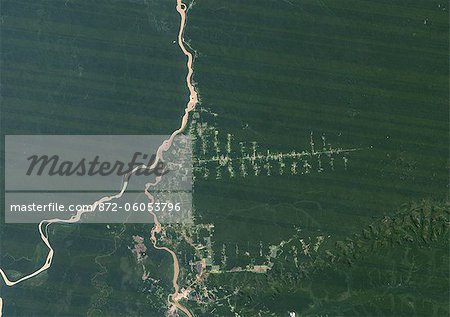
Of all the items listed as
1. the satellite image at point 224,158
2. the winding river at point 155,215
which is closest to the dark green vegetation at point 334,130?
the satellite image at point 224,158

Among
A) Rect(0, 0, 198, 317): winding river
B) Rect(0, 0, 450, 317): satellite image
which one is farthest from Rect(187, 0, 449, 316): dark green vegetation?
Rect(0, 0, 198, 317): winding river

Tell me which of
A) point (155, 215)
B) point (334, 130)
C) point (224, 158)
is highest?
point (334, 130)

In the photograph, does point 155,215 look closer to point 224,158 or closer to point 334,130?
point 224,158

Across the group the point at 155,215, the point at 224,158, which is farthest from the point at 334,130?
the point at 155,215

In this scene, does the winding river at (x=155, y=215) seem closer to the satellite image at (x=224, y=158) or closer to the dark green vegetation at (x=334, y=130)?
the satellite image at (x=224, y=158)

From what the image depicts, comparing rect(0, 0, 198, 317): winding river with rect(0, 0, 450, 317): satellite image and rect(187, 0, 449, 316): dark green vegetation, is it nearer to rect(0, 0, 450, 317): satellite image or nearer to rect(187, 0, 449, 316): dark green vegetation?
rect(0, 0, 450, 317): satellite image

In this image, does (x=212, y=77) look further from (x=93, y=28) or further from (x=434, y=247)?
(x=434, y=247)

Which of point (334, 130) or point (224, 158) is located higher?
point (334, 130)

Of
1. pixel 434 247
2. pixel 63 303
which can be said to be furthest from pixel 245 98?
pixel 63 303
